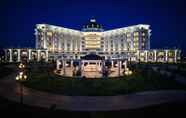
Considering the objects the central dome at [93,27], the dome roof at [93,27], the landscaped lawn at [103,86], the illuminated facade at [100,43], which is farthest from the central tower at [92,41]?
the landscaped lawn at [103,86]

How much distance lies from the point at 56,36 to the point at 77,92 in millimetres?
109448

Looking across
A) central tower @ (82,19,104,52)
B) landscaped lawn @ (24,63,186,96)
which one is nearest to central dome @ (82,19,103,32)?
central tower @ (82,19,104,52)

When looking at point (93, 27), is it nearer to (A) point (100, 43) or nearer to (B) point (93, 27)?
(B) point (93, 27)

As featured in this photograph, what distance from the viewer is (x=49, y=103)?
2275 cm

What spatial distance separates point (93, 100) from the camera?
2456 centimetres

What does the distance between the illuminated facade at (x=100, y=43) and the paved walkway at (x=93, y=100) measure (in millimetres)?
72341

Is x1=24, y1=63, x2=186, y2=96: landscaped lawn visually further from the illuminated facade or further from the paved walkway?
the illuminated facade

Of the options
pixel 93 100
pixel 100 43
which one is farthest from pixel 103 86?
pixel 100 43

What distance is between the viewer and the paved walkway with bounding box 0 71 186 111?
21.5 metres

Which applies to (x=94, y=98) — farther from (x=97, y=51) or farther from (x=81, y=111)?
(x=97, y=51)

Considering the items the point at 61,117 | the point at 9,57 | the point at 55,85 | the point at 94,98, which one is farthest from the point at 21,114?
the point at 9,57

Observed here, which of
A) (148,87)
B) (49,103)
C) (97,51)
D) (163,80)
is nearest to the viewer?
(49,103)

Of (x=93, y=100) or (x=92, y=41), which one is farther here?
(x=92, y=41)

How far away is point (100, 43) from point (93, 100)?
136 m
